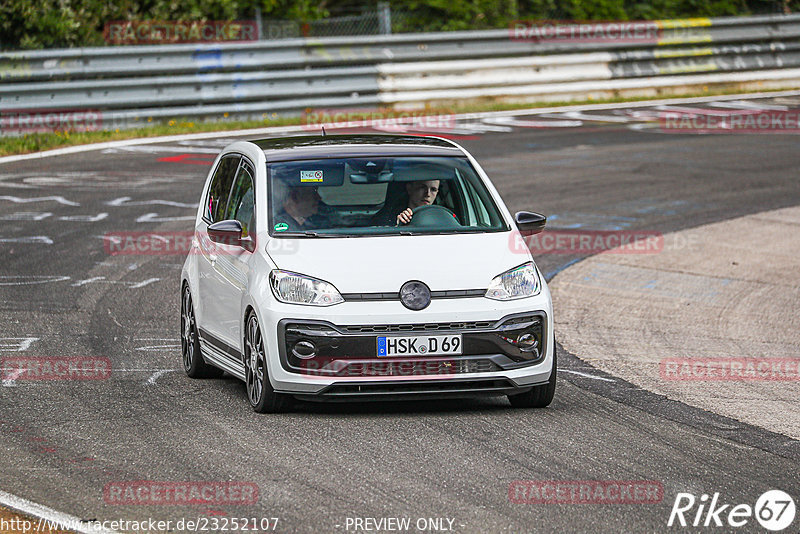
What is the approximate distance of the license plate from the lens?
762 cm

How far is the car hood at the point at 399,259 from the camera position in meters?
7.75

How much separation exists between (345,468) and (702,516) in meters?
1.73

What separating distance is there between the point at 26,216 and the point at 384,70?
35.5 feet

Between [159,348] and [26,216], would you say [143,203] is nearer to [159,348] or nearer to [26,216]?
[26,216]

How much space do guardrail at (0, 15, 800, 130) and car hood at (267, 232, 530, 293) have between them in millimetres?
Result: 15326

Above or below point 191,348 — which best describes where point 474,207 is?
above

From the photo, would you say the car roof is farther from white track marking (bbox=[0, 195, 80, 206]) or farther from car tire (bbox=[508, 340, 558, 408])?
white track marking (bbox=[0, 195, 80, 206])

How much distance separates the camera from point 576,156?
2162cm

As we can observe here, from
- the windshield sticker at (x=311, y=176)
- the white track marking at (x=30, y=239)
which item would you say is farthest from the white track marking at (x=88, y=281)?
the windshield sticker at (x=311, y=176)

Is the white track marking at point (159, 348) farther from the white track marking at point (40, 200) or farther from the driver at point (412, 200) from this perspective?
the white track marking at point (40, 200)

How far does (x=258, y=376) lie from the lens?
314 inches

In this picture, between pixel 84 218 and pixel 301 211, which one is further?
pixel 84 218

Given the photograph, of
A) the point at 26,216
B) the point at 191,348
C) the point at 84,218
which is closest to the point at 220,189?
the point at 191,348

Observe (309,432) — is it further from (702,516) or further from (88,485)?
(702,516)
